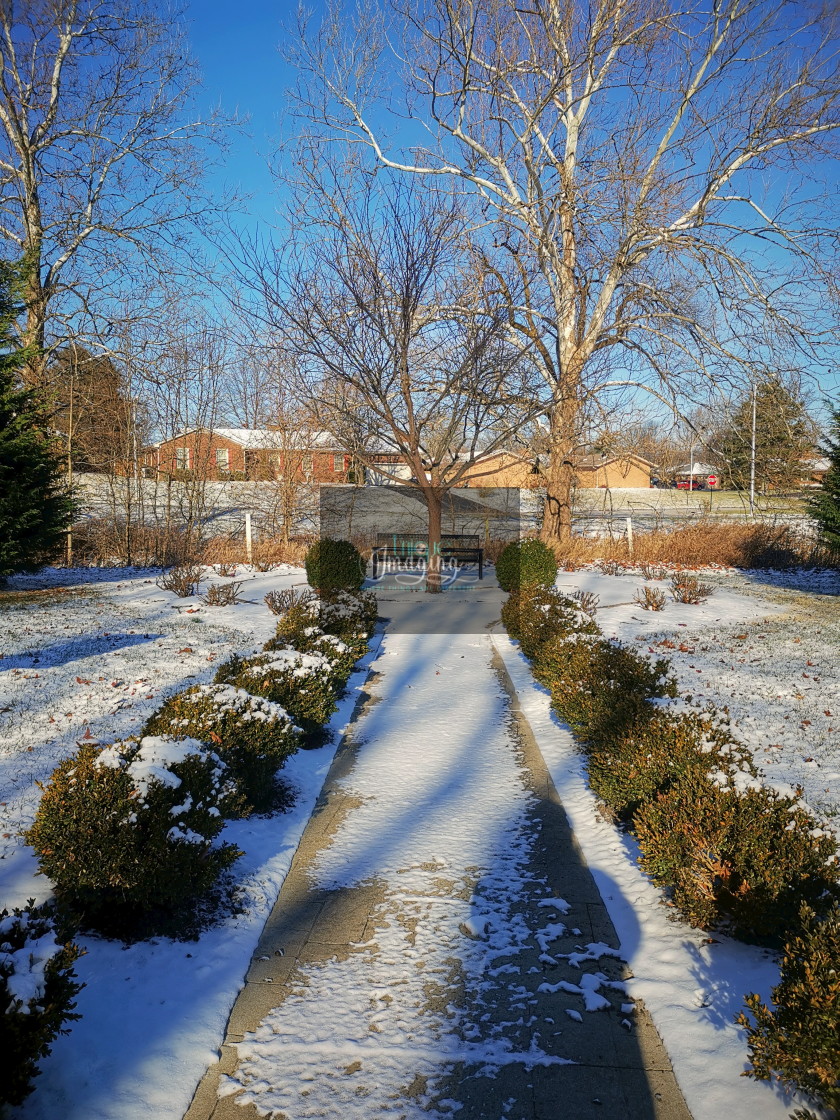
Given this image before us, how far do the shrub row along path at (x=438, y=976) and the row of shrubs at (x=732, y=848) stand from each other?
1.35 feet

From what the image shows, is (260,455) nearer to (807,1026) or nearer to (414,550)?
(414,550)

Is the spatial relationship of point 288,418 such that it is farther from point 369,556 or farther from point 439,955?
point 439,955

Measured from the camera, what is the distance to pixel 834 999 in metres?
2.00

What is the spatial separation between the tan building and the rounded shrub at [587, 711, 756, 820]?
29.4ft

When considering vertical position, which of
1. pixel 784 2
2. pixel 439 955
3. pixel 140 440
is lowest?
pixel 439 955

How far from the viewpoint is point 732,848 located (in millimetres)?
3057

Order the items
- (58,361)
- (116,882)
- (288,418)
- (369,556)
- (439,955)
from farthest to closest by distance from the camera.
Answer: (288,418) < (369,556) < (58,361) < (439,955) < (116,882)

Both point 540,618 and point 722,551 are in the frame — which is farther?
point 722,551

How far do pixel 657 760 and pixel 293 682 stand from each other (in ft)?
9.00

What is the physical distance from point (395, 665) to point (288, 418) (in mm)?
13501

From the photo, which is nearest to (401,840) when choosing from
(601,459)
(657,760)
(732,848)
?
(657,760)

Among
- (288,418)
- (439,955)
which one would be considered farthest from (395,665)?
(288,418)

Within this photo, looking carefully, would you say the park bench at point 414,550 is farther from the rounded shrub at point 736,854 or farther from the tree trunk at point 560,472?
the rounded shrub at point 736,854

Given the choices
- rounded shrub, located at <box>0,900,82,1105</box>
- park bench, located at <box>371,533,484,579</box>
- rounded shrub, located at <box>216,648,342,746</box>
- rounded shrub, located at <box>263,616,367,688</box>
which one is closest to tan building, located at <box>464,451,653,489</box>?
park bench, located at <box>371,533,484,579</box>
